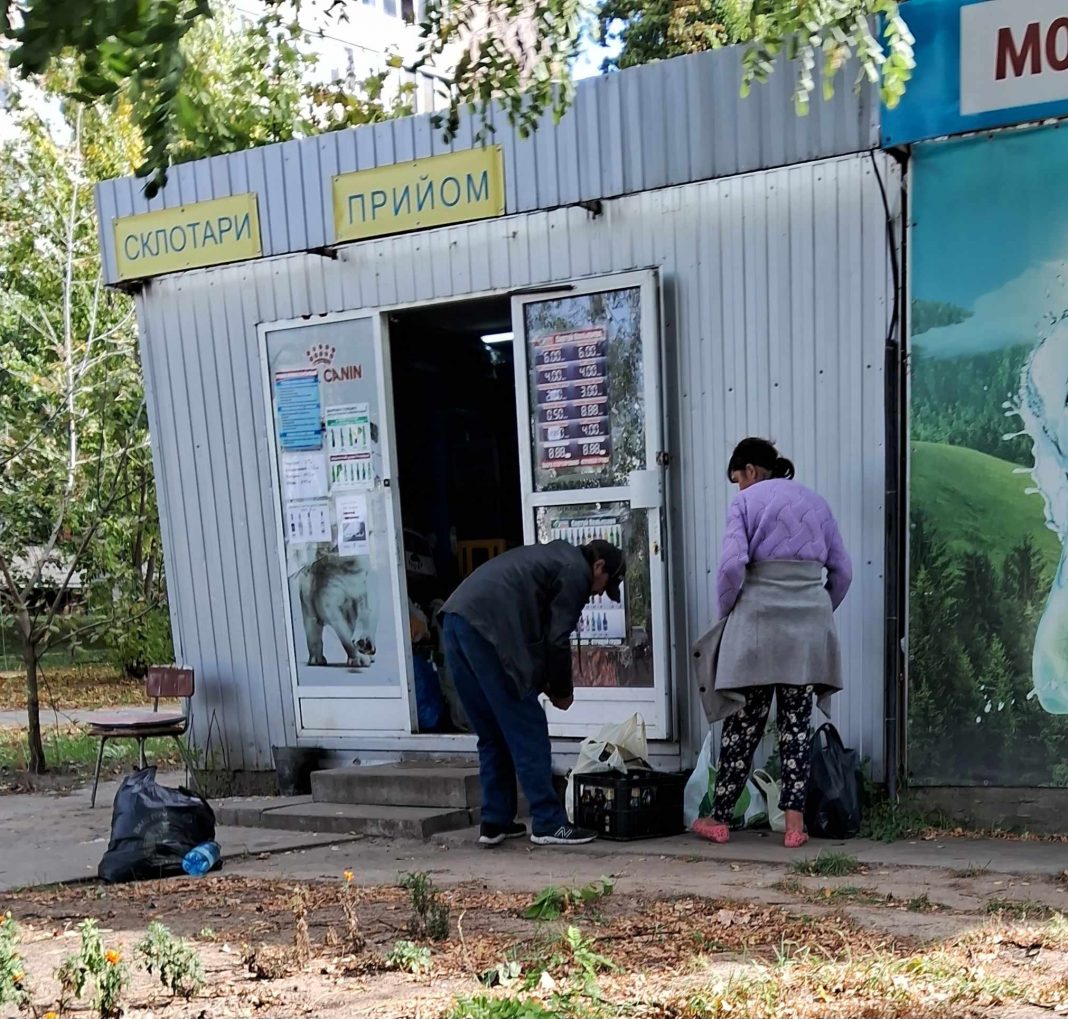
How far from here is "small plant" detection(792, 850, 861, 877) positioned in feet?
16.5

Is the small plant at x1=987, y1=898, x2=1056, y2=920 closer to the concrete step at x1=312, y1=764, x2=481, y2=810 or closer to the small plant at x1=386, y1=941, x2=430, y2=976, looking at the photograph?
the small plant at x1=386, y1=941, x2=430, y2=976

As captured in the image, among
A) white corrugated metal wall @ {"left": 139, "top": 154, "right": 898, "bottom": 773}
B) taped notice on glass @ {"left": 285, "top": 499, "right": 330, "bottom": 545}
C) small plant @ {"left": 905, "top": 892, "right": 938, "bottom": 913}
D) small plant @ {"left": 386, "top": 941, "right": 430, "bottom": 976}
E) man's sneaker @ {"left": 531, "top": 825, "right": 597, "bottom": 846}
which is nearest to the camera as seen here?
small plant @ {"left": 386, "top": 941, "right": 430, "bottom": 976}

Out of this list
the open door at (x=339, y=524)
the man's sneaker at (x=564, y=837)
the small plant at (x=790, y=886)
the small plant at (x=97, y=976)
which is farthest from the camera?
the open door at (x=339, y=524)

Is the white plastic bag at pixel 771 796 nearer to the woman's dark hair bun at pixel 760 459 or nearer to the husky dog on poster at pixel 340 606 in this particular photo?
the woman's dark hair bun at pixel 760 459

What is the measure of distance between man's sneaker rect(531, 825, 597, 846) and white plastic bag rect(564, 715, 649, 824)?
0.23 metres

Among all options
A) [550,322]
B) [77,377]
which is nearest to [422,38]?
[550,322]

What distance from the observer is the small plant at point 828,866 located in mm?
5035

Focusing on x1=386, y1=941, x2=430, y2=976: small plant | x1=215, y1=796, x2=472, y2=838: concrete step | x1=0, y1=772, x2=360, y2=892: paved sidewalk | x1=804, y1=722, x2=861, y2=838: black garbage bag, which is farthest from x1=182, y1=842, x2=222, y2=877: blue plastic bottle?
x1=804, y1=722, x2=861, y2=838: black garbage bag

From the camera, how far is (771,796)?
602cm

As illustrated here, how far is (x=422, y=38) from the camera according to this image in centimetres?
671

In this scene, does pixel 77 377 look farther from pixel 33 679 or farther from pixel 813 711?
pixel 813 711

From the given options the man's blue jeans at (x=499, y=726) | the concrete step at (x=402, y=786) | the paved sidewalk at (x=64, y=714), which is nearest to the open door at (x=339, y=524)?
the concrete step at (x=402, y=786)

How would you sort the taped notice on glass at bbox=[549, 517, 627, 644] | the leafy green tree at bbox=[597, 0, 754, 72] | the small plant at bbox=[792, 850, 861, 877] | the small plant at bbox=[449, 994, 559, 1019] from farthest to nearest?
the leafy green tree at bbox=[597, 0, 754, 72]
the taped notice on glass at bbox=[549, 517, 627, 644]
the small plant at bbox=[792, 850, 861, 877]
the small plant at bbox=[449, 994, 559, 1019]

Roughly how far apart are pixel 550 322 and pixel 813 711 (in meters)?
2.43
